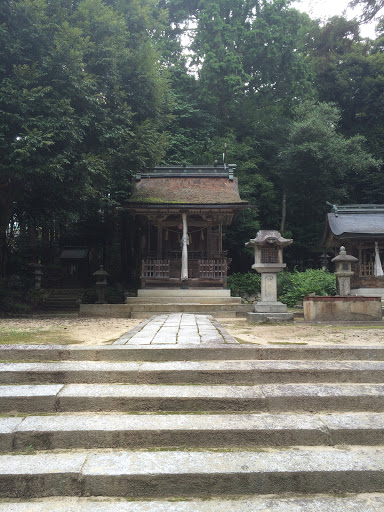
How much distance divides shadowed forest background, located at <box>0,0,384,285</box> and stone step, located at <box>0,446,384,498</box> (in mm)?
8620

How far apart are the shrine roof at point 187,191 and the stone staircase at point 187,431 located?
10851mm

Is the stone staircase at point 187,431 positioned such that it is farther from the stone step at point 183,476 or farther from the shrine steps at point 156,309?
the shrine steps at point 156,309

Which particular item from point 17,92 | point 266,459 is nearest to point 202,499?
point 266,459

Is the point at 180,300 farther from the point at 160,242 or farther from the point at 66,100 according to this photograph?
the point at 66,100

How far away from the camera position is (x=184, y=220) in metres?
14.6

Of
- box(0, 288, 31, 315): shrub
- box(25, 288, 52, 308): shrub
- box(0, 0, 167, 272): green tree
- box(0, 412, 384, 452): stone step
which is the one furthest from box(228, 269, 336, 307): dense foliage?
box(0, 412, 384, 452): stone step

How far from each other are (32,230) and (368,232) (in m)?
17.3

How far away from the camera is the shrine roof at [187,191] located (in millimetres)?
14516

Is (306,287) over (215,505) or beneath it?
over

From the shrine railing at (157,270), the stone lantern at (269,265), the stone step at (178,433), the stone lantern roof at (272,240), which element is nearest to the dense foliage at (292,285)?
the stone lantern at (269,265)

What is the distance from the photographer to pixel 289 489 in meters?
2.36

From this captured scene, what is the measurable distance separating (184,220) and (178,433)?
12175 mm

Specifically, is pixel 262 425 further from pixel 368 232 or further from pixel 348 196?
pixel 348 196

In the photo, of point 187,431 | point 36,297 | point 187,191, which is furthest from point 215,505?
point 36,297
